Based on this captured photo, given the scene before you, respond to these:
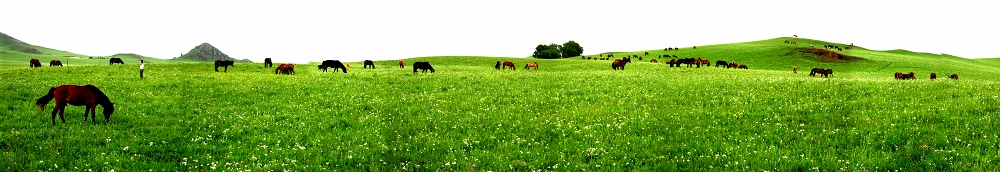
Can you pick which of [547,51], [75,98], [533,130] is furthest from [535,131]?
[547,51]

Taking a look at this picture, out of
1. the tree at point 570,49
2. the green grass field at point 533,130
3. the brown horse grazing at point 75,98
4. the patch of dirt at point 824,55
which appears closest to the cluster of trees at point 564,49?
the tree at point 570,49

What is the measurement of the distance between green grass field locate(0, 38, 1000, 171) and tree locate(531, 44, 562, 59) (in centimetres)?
9266


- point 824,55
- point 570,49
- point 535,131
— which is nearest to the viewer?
point 535,131

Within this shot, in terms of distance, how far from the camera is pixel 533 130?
14.1 metres

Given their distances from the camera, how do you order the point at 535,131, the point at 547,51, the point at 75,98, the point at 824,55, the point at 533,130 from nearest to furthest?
the point at 75,98, the point at 535,131, the point at 533,130, the point at 824,55, the point at 547,51

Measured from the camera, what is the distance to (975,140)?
35.0 ft

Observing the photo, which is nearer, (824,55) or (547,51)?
(824,55)

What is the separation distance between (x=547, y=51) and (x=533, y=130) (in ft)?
336

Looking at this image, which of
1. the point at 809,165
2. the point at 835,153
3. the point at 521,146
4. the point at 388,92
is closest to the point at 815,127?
the point at 835,153

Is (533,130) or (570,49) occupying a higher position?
(570,49)

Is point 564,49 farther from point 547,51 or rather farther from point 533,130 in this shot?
point 533,130

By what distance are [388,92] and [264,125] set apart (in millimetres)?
9613

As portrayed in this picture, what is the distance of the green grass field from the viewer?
33.8 feet

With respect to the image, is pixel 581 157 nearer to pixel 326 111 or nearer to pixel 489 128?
pixel 489 128
